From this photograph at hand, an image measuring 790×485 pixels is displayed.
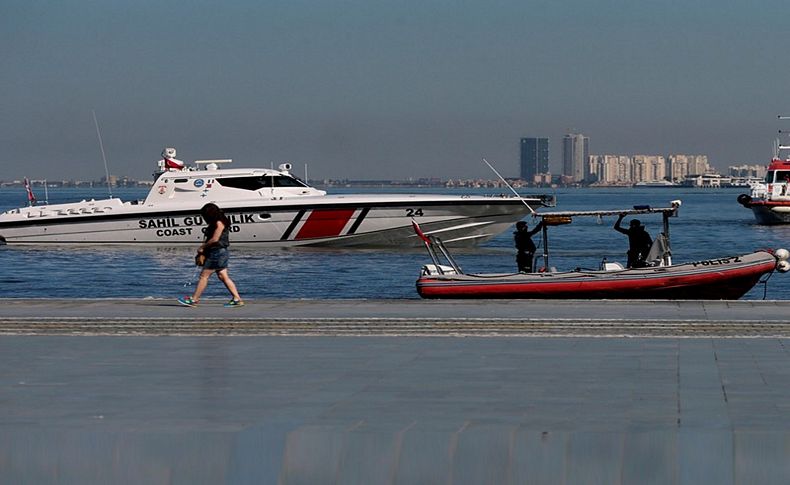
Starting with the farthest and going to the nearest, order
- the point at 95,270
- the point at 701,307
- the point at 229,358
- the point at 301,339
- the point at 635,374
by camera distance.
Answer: the point at 95,270
the point at 701,307
the point at 301,339
the point at 229,358
the point at 635,374

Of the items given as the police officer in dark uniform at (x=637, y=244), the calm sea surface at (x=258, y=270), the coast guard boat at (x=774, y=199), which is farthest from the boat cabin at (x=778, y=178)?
the police officer in dark uniform at (x=637, y=244)

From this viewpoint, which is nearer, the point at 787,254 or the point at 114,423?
the point at 114,423

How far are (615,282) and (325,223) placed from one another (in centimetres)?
2309

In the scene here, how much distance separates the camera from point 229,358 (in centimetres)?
1174

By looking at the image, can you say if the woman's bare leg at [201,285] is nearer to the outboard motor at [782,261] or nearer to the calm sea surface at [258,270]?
the outboard motor at [782,261]

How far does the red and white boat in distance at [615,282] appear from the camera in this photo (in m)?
18.6

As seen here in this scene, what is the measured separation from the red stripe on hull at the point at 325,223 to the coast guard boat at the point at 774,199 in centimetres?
3763

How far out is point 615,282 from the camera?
747 inches

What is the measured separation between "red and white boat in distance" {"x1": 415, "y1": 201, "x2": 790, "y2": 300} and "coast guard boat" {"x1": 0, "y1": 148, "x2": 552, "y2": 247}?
833 inches

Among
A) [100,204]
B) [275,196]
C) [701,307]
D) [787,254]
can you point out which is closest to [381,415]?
[701,307]

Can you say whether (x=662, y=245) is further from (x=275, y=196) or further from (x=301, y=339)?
(x=275, y=196)

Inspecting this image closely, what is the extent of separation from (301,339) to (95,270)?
26.1m

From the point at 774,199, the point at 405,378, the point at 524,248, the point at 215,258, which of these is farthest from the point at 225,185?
the point at 774,199

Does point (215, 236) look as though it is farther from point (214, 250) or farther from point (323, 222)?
point (323, 222)
